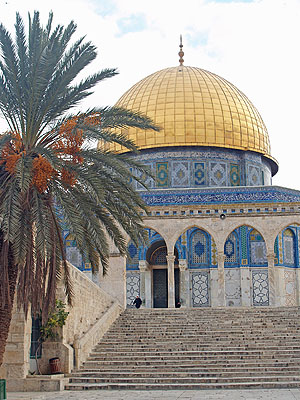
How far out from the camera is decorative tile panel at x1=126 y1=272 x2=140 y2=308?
21.8 m

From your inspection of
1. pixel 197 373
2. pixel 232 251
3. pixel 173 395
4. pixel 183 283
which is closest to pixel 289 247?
pixel 232 251

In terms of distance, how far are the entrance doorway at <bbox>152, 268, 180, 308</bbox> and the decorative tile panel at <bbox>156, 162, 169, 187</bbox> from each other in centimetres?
326

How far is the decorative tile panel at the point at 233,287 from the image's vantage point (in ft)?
69.7

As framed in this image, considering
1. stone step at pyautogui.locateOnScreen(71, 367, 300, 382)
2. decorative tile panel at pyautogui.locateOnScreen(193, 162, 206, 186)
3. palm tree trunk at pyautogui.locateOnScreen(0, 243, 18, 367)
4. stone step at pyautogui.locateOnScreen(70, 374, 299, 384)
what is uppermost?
decorative tile panel at pyautogui.locateOnScreen(193, 162, 206, 186)

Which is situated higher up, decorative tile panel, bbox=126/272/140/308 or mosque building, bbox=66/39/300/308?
mosque building, bbox=66/39/300/308

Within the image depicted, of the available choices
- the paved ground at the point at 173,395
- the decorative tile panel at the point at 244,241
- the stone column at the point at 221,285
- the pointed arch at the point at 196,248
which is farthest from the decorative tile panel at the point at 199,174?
the paved ground at the point at 173,395

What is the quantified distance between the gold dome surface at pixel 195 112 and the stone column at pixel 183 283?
504 centimetres

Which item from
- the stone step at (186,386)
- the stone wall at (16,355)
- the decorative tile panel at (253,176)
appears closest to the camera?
the stone step at (186,386)

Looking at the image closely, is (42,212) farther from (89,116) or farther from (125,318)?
(125,318)

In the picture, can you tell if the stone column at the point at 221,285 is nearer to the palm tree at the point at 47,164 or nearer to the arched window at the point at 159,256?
the arched window at the point at 159,256

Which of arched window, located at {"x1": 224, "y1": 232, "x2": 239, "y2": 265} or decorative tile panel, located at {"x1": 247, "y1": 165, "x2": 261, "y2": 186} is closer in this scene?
arched window, located at {"x1": 224, "y1": 232, "x2": 239, "y2": 265}

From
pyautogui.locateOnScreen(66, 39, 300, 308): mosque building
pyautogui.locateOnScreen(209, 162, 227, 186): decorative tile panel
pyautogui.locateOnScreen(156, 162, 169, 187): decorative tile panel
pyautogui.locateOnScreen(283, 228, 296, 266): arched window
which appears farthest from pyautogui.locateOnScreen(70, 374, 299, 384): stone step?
pyautogui.locateOnScreen(209, 162, 227, 186): decorative tile panel

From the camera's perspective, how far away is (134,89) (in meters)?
27.2

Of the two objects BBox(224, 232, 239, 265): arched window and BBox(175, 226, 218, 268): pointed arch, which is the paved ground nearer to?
BBox(175, 226, 218, 268): pointed arch
